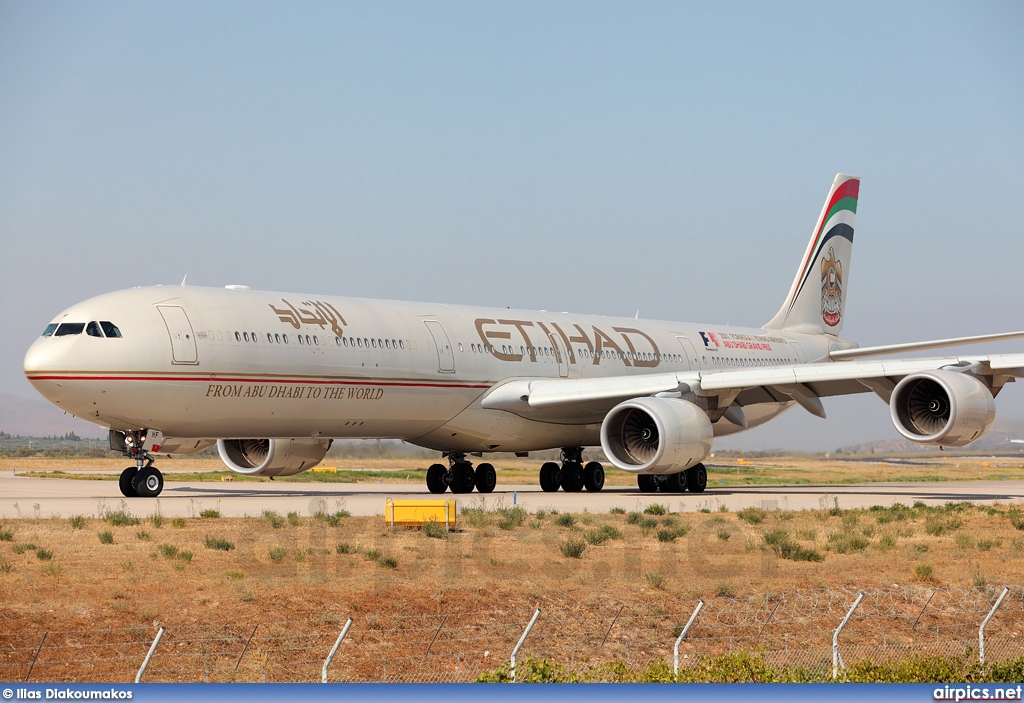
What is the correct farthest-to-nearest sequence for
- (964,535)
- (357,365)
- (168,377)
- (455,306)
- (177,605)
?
(455,306)
(357,365)
(168,377)
(964,535)
(177,605)

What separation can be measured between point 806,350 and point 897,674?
29941 millimetres

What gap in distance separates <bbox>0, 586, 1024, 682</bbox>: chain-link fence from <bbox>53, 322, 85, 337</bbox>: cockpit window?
1093cm

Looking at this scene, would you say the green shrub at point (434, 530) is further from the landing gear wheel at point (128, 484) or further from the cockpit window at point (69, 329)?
the cockpit window at point (69, 329)

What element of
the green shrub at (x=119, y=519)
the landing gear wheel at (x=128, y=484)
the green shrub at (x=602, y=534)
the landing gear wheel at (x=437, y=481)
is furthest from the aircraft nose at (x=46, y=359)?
the landing gear wheel at (x=437, y=481)

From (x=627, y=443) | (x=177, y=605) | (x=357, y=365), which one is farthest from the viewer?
(x=627, y=443)

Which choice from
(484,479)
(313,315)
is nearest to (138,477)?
(313,315)

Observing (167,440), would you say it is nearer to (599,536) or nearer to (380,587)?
(599,536)

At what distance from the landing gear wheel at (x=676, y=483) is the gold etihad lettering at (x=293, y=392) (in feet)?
25.6

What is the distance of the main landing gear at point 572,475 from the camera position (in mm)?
31484

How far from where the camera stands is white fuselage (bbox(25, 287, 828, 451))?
22.0 metres

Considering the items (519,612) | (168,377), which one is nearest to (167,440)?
(168,377)

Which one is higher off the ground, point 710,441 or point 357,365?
point 357,365

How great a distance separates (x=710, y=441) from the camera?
2644cm

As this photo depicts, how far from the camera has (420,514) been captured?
1916 centimetres
